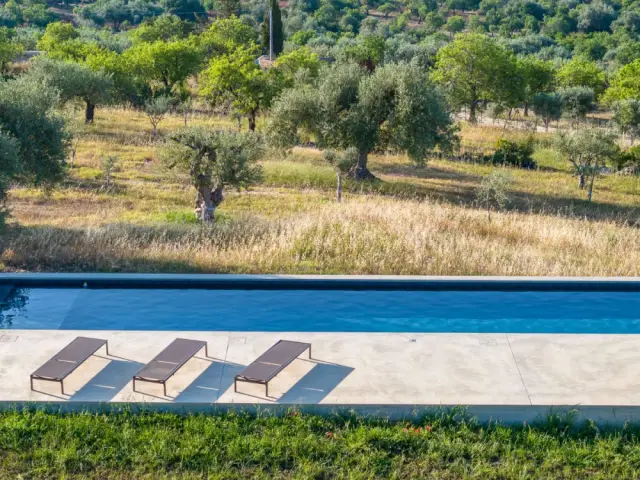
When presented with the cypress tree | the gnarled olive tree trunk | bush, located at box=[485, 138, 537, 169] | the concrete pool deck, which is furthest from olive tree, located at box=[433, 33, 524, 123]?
the concrete pool deck

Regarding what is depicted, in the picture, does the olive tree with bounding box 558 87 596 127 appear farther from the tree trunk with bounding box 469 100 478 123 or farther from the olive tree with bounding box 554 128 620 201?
the olive tree with bounding box 554 128 620 201

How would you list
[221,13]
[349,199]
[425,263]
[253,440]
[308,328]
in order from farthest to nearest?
[221,13] → [349,199] → [425,263] → [308,328] → [253,440]

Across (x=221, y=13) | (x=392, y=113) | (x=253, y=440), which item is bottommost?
(x=253, y=440)

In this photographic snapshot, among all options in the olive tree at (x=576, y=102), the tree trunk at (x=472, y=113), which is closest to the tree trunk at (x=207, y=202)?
the tree trunk at (x=472, y=113)

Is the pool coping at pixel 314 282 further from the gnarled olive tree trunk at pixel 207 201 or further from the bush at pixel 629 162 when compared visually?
the bush at pixel 629 162

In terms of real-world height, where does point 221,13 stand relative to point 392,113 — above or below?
above

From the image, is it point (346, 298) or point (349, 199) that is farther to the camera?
point (349, 199)

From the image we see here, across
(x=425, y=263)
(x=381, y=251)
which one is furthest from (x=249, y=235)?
(x=425, y=263)

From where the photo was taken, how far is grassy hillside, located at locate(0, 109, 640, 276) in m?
13.4

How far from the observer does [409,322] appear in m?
11.5

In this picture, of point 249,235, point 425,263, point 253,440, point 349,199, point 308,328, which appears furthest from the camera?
point 349,199

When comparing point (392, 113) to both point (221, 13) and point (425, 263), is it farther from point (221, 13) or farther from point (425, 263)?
Result: point (221, 13)

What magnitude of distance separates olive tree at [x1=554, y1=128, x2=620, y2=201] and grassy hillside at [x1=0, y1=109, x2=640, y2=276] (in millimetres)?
1106

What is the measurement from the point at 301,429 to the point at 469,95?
1505 inches
